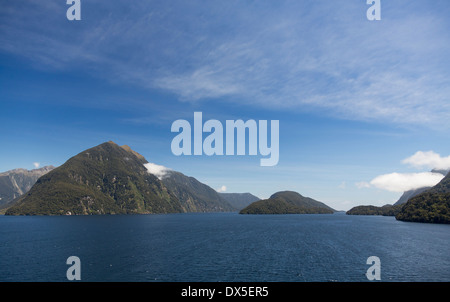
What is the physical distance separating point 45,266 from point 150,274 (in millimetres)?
38426

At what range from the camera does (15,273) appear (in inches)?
3051

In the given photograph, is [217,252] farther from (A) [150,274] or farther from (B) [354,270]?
(B) [354,270]

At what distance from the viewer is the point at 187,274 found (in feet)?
250
